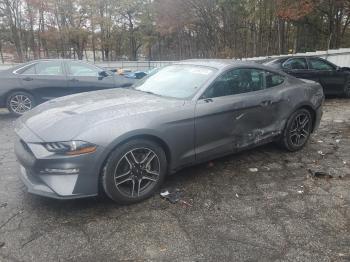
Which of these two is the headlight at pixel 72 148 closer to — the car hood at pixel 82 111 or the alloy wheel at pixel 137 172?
the car hood at pixel 82 111

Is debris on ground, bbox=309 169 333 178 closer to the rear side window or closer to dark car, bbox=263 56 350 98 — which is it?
the rear side window

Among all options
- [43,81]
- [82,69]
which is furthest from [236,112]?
[43,81]

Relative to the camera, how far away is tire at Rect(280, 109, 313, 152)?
5.18 m

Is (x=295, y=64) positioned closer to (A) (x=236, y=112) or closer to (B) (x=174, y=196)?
(A) (x=236, y=112)

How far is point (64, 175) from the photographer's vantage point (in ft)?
10.5

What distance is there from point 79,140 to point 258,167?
2.61 meters

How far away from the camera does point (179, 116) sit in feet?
12.6

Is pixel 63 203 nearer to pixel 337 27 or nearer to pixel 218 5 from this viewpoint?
pixel 337 27

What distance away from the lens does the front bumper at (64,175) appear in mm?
3184

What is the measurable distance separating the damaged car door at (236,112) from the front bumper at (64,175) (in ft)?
4.43

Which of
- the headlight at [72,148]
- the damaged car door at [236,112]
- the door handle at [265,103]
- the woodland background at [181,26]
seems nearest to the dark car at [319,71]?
the damaged car door at [236,112]

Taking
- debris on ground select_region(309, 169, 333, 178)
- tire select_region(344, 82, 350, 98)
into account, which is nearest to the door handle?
debris on ground select_region(309, 169, 333, 178)

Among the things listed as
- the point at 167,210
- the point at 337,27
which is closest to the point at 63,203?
the point at 167,210

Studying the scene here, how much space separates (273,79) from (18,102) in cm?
598
